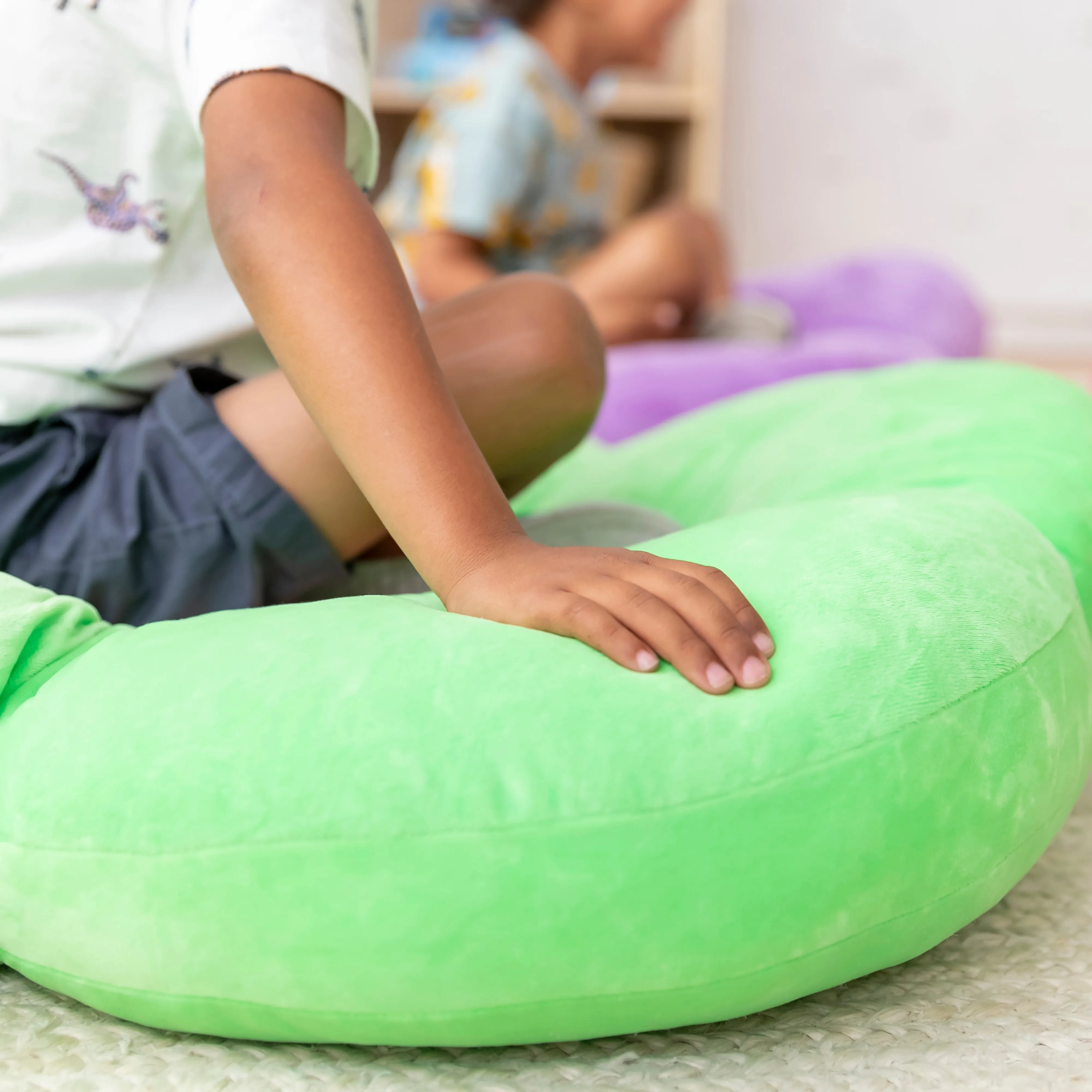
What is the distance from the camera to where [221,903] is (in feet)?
1.26

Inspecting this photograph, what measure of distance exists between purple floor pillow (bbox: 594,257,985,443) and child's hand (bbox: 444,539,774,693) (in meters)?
0.62

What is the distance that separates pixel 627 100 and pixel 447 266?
0.81 m

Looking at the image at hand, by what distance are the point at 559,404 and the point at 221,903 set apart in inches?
13.8

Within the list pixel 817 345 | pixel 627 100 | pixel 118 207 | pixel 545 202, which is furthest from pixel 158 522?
pixel 627 100

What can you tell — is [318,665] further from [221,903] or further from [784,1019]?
[784,1019]

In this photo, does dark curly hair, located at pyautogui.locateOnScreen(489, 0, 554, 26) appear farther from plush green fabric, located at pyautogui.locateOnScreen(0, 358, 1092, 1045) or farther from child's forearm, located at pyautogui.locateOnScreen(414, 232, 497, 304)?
plush green fabric, located at pyautogui.locateOnScreen(0, 358, 1092, 1045)

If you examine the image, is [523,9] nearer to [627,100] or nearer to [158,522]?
[627,100]

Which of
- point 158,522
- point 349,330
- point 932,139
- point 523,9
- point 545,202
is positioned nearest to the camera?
point 349,330

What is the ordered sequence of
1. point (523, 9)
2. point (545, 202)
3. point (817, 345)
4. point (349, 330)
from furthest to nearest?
point (523, 9)
point (545, 202)
point (817, 345)
point (349, 330)

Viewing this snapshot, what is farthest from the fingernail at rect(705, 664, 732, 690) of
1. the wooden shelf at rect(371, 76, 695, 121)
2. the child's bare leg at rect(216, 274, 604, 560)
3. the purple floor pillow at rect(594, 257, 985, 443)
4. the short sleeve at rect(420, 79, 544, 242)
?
the wooden shelf at rect(371, 76, 695, 121)

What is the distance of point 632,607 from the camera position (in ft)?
1.40

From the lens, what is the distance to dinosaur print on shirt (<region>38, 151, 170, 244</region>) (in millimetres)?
625

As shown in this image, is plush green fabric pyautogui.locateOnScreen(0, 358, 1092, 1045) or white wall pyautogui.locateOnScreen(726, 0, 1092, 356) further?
white wall pyautogui.locateOnScreen(726, 0, 1092, 356)

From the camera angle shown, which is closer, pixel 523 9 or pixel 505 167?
pixel 505 167
